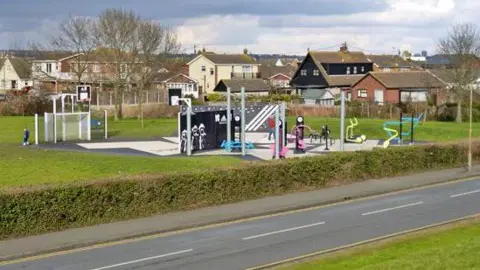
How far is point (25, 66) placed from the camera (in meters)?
102

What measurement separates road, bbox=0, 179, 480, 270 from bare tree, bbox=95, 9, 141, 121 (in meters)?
43.0

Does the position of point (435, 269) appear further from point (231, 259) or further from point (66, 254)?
point (66, 254)

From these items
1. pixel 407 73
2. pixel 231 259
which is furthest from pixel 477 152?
pixel 407 73

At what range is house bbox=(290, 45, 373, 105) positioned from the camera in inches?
3858

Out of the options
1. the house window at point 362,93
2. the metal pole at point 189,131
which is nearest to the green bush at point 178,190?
the metal pole at point 189,131

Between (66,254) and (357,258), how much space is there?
22.3ft

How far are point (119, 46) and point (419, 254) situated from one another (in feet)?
183

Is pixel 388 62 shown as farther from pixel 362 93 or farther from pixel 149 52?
pixel 149 52

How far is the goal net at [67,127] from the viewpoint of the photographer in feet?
138

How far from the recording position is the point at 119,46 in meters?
67.6

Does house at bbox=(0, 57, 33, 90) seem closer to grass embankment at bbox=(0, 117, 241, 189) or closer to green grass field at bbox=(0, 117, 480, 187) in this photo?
green grass field at bbox=(0, 117, 480, 187)

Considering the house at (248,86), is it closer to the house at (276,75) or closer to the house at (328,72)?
the house at (328,72)

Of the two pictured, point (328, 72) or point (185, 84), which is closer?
point (328, 72)

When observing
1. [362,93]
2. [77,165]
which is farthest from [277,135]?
[362,93]
